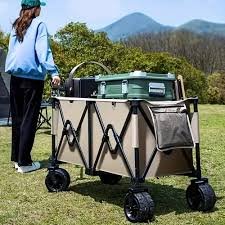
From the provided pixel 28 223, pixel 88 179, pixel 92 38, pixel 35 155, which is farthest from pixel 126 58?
pixel 28 223

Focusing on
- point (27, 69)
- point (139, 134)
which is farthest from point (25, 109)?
point (139, 134)

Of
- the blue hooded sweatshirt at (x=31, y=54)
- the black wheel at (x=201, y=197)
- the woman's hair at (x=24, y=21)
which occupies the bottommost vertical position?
the black wheel at (x=201, y=197)

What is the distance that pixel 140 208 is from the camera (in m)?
3.47

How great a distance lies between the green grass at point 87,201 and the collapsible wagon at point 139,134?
0.16m

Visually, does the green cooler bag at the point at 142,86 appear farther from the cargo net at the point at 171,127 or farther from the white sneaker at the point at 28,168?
the white sneaker at the point at 28,168

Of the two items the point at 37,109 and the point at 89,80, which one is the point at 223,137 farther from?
the point at 89,80

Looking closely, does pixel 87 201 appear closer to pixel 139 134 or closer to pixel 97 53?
pixel 139 134

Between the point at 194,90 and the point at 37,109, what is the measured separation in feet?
68.6

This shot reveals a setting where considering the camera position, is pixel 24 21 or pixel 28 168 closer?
pixel 24 21

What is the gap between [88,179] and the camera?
499cm

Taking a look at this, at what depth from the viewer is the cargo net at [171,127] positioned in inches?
139

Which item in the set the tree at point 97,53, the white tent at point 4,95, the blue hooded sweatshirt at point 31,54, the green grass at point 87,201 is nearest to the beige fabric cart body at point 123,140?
the green grass at point 87,201

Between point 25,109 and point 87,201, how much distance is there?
1.56 m

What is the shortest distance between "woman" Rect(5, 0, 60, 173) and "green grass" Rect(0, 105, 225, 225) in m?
0.37
